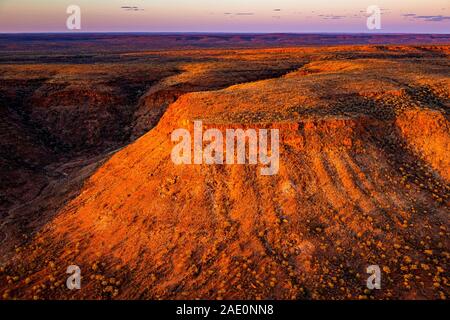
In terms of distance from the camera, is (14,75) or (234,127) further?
(14,75)

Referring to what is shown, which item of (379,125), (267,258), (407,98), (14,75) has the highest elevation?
(14,75)

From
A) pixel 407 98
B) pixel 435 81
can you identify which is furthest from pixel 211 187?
pixel 435 81

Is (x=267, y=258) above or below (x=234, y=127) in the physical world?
below

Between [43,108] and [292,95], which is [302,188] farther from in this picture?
[43,108]

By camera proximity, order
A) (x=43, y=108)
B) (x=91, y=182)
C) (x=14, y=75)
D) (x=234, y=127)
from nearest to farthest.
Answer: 1. (x=234, y=127)
2. (x=91, y=182)
3. (x=43, y=108)
4. (x=14, y=75)

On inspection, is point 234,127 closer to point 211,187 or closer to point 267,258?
point 211,187

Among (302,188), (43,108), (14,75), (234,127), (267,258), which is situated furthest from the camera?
(14,75)

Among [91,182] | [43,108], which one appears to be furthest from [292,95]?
[43,108]
